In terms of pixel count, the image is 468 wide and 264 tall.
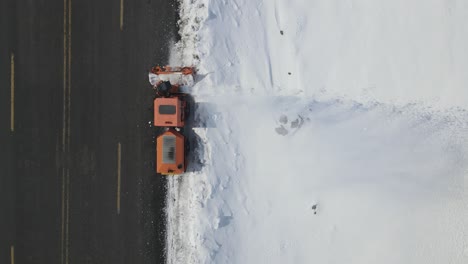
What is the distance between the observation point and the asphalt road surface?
55.2ft

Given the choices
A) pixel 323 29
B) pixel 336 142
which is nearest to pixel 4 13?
pixel 323 29

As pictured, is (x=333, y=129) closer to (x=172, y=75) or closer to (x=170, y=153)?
(x=170, y=153)

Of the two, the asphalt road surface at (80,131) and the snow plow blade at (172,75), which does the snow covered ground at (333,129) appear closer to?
the snow plow blade at (172,75)

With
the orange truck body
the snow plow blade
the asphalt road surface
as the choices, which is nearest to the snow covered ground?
the snow plow blade

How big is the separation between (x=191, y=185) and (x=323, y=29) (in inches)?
276

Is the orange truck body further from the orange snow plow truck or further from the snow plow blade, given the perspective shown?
the snow plow blade

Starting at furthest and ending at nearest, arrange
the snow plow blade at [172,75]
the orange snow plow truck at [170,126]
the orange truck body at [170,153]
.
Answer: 1. the snow plow blade at [172,75]
2. the orange truck body at [170,153]
3. the orange snow plow truck at [170,126]

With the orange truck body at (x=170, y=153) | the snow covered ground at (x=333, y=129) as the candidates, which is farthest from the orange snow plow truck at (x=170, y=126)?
the snow covered ground at (x=333, y=129)

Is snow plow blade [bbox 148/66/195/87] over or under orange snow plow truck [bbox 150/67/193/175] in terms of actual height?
over

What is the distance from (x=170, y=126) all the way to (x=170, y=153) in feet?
3.05

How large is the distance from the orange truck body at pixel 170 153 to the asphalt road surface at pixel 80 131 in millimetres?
862

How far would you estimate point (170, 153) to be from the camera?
15.9 m

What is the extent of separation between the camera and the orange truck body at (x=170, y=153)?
15922 millimetres

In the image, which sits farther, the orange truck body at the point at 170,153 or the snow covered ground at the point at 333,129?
the orange truck body at the point at 170,153
